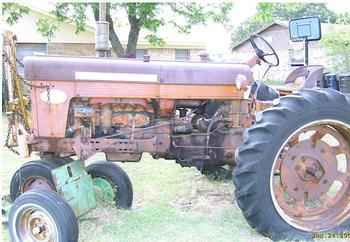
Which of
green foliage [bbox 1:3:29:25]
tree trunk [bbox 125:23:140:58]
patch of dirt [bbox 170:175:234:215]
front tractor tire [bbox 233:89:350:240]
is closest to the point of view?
front tractor tire [bbox 233:89:350:240]

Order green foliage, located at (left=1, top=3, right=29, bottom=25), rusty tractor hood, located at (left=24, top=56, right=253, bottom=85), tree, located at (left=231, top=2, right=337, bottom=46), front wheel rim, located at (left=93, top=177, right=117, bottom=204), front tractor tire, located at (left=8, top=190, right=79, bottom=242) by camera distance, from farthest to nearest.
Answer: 1. tree, located at (left=231, top=2, right=337, bottom=46)
2. green foliage, located at (left=1, top=3, right=29, bottom=25)
3. front wheel rim, located at (left=93, top=177, right=117, bottom=204)
4. rusty tractor hood, located at (left=24, top=56, right=253, bottom=85)
5. front tractor tire, located at (left=8, top=190, right=79, bottom=242)

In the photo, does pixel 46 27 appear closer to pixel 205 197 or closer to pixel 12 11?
pixel 12 11

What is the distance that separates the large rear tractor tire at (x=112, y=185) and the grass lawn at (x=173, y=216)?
4.6 inches

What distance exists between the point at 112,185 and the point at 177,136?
736 millimetres

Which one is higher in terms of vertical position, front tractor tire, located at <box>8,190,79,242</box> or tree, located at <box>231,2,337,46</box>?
tree, located at <box>231,2,337,46</box>

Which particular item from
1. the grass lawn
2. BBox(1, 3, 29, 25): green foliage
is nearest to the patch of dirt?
the grass lawn

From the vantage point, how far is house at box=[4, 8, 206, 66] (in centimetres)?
1700

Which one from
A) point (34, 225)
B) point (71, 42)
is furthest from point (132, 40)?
point (34, 225)

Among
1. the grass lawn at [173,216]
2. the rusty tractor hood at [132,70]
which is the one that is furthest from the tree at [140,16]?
the rusty tractor hood at [132,70]

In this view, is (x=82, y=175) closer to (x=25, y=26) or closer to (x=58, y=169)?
(x=58, y=169)

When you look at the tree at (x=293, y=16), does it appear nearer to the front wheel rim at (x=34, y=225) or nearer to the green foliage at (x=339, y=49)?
the green foliage at (x=339, y=49)

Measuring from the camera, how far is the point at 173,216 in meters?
4.32

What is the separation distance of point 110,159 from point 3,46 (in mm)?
1285

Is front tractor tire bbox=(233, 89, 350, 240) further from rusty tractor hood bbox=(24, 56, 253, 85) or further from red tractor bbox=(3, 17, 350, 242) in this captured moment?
rusty tractor hood bbox=(24, 56, 253, 85)
